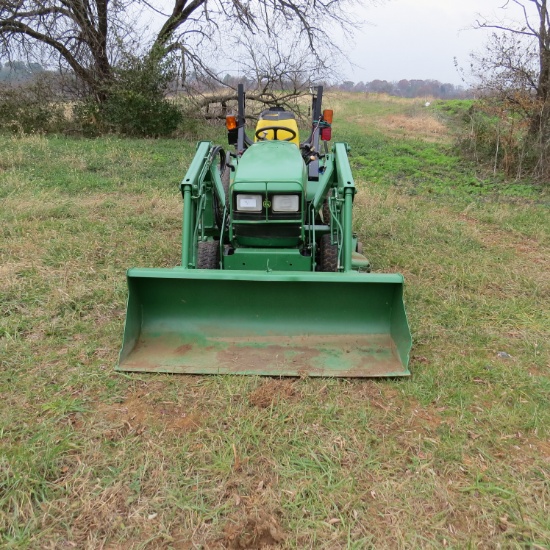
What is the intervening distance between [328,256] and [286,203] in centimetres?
60

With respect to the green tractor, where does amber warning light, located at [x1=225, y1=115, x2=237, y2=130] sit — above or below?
above

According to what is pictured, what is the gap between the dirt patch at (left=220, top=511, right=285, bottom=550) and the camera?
→ 203 centimetres

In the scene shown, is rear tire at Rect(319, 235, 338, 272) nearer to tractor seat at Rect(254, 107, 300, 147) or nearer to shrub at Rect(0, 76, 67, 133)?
tractor seat at Rect(254, 107, 300, 147)

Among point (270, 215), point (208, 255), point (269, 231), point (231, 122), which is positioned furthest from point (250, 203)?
point (231, 122)

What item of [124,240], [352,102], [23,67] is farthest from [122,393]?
[352,102]

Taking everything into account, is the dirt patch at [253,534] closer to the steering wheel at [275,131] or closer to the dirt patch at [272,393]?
the dirt patch at [272,393]

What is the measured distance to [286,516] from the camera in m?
2.16

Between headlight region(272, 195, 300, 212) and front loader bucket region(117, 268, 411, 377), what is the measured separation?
63 centimetres

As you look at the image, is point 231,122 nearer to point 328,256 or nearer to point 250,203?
point 250,203

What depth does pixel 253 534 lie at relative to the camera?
2055mm

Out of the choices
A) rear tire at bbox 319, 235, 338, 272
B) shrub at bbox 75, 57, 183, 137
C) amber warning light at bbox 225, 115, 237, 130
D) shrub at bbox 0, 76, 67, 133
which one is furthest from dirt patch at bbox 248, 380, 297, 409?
shrub at bbox 0, 76, 67, 133

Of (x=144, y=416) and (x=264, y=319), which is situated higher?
(x=264, y=319)

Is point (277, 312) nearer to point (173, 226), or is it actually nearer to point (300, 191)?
point (300, 191)

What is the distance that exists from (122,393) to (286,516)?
1253 millimetres
